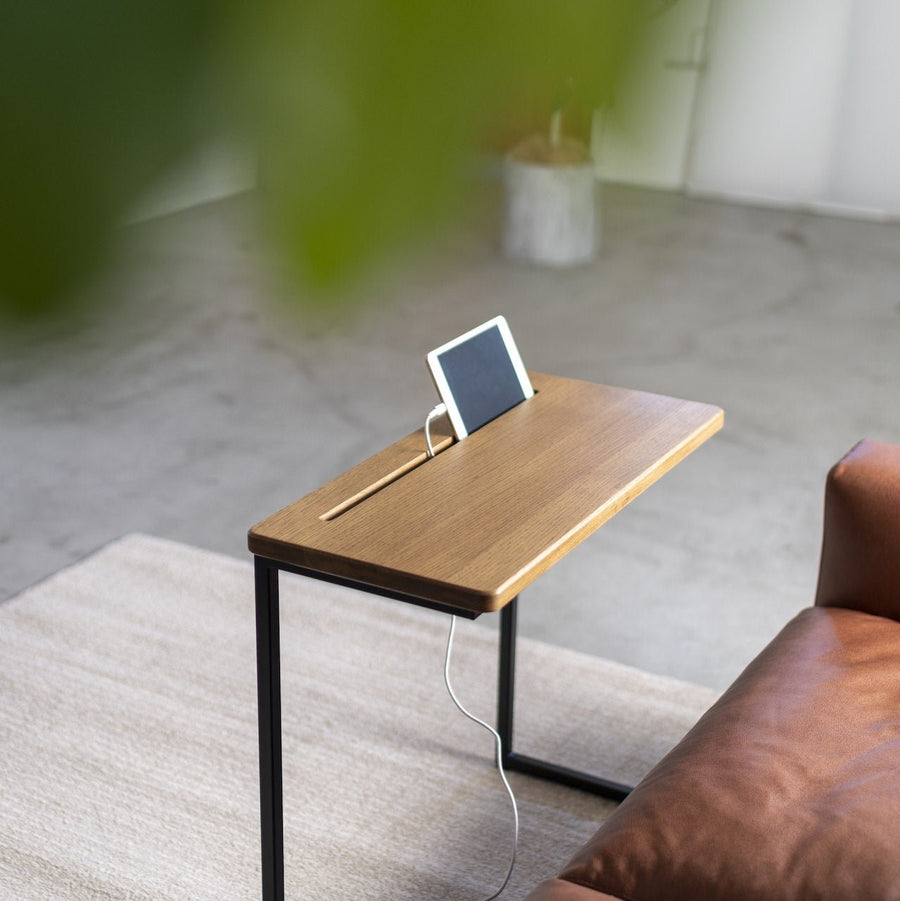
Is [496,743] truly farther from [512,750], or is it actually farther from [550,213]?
[550,213]

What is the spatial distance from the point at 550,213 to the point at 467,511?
62.6 inches

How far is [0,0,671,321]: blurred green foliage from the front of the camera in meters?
0.21

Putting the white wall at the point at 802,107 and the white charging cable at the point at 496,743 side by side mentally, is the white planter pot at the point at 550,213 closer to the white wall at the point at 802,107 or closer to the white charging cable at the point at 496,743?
the white wall at the point at 802,107

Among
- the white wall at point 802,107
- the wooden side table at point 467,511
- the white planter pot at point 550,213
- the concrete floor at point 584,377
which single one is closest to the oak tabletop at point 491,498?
the wooden side table at point 467,511

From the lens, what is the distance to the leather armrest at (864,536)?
1.21 meters

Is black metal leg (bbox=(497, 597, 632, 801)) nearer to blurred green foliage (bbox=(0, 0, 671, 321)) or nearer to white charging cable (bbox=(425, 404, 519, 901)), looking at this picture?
white charging cable (bbox=(425, 404, 519, 901))

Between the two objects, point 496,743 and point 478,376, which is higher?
point 478,376

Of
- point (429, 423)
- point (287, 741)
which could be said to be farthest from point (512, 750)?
point (429, 423)

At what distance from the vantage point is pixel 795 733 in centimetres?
99

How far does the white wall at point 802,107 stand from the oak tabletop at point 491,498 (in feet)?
3.73

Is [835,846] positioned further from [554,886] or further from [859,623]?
[859,623]

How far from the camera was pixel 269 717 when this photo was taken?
40.0 inches

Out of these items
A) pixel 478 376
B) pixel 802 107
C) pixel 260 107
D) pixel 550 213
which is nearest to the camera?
pixel 260 107

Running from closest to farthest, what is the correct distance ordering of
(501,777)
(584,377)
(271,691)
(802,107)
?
1. (271,691)
2. (501,777)
3. (802,107)
4. (584,377)
